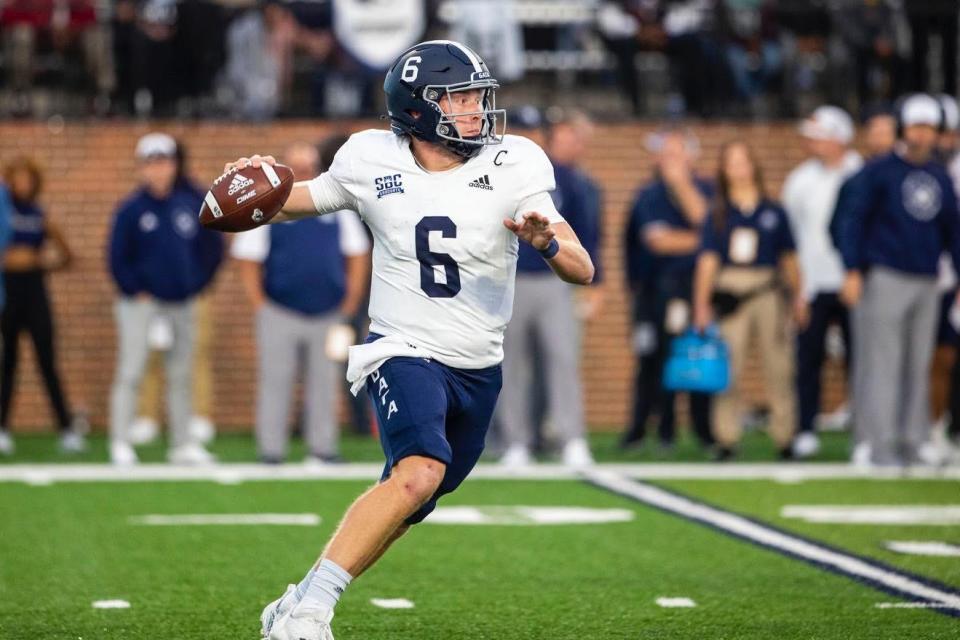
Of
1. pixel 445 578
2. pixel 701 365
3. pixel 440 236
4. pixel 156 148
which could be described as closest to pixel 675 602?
pixel 445 578

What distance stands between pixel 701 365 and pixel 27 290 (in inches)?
183

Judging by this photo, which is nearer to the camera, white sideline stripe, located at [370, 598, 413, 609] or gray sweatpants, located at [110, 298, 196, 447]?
white sideline stripe, located at [370, 598, 413, 609]

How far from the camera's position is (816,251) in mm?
12398

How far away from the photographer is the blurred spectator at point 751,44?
1496 cm

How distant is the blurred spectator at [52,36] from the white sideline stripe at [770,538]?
601 cm

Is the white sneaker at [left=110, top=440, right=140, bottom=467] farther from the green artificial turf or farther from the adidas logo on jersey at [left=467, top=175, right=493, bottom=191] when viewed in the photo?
the adidas logo on jersey at [left=467, top=175, right=493, bottom=191]

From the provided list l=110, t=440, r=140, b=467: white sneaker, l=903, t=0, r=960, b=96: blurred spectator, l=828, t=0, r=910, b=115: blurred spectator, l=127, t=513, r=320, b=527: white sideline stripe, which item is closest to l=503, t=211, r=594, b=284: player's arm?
l=127, t=513, r=320, b=527: white sideline stripe

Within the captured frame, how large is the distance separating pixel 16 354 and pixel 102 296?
6.22 ft

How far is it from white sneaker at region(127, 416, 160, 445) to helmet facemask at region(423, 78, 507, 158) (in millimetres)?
8263

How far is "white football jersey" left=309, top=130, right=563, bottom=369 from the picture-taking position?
5.55 m

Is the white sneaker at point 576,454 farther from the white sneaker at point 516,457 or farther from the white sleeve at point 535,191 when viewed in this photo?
the white sleeve at point 535,191

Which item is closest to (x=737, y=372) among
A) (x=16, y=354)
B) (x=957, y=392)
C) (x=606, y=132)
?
(x=957, y=392)

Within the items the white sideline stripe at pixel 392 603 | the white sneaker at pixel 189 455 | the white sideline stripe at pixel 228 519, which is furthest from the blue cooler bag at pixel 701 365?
the white sideline stripe at pixel 392 603

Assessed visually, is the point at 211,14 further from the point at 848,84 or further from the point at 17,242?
the point at 848,84
